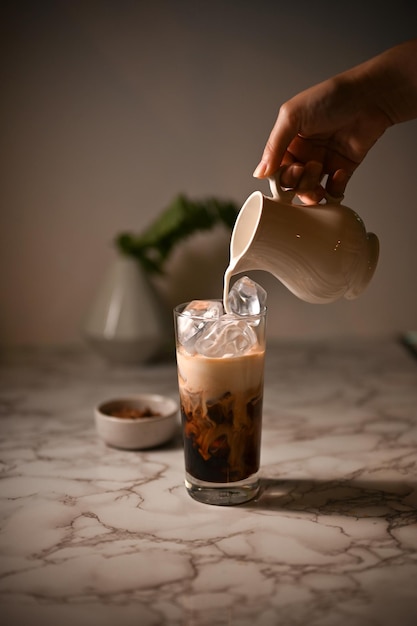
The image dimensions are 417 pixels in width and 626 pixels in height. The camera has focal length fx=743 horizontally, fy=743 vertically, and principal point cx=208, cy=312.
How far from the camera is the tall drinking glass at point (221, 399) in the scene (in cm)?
102

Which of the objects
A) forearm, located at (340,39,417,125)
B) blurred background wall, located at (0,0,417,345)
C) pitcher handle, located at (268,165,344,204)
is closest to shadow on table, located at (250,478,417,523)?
pitcher handle, located at (268,165,344,204)

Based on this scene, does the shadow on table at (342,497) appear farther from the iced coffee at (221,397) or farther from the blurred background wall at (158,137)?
the blurred background wall at (158,137)

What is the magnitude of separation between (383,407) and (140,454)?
517mm

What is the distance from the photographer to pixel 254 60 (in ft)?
6.09

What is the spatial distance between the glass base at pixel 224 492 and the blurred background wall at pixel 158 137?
37.4 inches

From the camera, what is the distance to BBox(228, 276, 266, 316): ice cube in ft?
3.55

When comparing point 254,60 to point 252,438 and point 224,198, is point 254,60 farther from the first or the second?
point 252,438

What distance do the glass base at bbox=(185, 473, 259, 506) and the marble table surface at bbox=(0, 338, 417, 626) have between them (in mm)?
16

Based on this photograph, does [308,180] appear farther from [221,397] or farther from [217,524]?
[217,524]

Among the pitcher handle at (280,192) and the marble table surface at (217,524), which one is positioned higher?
the pitcher handle at (280,192)

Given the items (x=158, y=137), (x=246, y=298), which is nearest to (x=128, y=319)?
(x=158, y=137)

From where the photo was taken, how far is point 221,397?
1.02 meters

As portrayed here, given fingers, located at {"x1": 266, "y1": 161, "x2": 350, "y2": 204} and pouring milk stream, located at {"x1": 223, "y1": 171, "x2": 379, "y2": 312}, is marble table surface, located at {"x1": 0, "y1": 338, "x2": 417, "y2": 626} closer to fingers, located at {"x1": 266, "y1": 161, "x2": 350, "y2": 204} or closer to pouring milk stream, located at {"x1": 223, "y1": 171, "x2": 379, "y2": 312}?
pouring milk stream, located at {"x1": 223, "y1": 171, "x2": 379, "y2": 312}

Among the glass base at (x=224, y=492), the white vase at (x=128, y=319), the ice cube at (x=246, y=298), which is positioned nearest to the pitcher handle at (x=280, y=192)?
the ice cube at (x=246, y=298)
